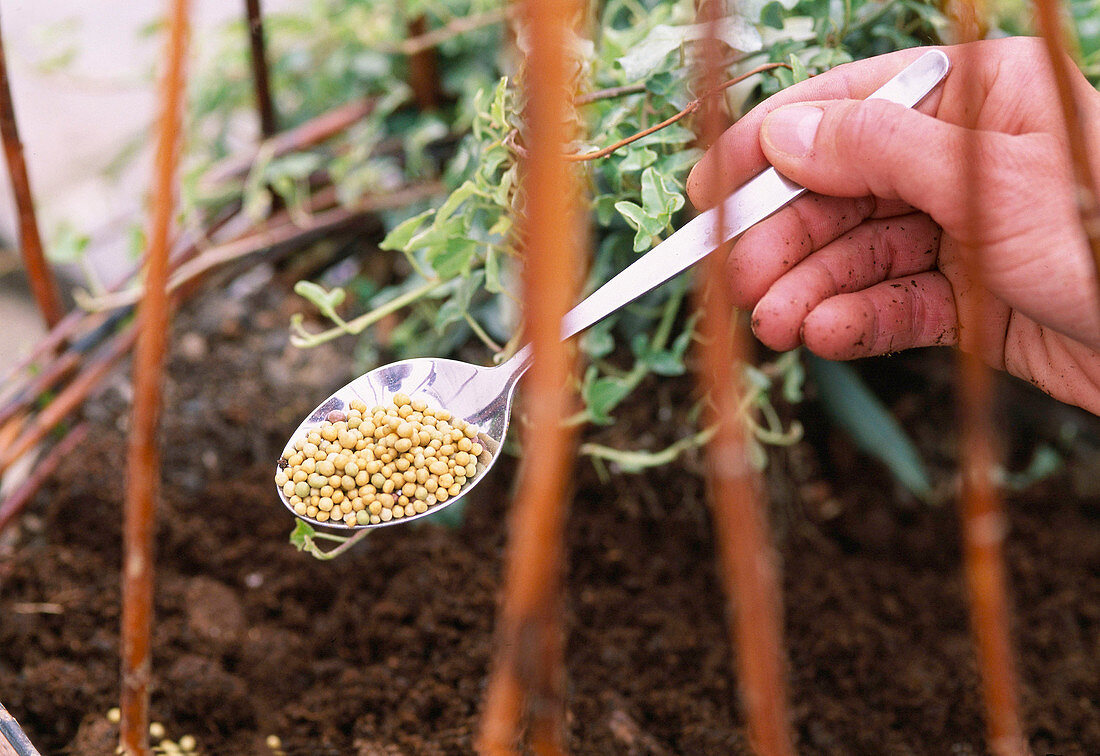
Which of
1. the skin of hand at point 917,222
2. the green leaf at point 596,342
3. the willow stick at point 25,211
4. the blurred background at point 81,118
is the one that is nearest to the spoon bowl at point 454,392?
the green leaf at point 596,342

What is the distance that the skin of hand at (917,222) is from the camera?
520mm

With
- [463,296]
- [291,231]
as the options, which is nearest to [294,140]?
[291,231]

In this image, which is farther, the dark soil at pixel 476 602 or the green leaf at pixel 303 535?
the dark soil at pixel 476 602

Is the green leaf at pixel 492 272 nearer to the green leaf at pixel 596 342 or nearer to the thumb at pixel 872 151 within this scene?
the green leaf at pixel 596 342

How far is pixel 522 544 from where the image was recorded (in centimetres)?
28

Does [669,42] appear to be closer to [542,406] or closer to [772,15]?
[772,15]

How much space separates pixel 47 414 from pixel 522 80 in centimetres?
61

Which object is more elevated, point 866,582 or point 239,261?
point 239,261

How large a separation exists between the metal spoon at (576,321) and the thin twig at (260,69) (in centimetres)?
43

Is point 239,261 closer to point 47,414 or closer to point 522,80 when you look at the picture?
point 47,414

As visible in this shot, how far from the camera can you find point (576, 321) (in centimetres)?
60

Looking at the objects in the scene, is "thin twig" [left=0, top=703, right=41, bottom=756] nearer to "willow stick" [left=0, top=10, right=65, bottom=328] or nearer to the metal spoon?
the metal spoon

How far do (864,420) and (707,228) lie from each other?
1.54ft

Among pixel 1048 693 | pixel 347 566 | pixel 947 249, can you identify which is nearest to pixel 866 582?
pixel 1048 693
